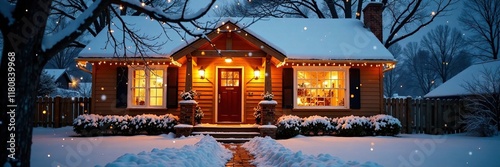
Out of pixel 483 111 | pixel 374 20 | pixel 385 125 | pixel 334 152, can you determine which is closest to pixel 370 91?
pixel 385 125

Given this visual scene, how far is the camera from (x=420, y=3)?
24.2 metres

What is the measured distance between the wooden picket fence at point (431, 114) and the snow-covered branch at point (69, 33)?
13435 millimetres

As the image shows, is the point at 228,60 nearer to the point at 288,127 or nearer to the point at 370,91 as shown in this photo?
the point at 288,127

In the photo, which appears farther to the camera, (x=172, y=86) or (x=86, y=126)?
(x=172, y=86)

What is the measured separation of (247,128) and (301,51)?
3474mm

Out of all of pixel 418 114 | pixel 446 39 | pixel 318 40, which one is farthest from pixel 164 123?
pixel 446 39

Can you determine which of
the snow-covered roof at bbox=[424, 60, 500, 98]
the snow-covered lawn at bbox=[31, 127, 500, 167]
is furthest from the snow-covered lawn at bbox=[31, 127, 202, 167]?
the snow-covered roof at bbox=[424, 60, 500, 98]

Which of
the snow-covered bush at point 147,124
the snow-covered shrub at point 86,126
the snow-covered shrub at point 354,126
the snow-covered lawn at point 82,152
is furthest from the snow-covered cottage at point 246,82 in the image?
the snow-covered lawn at point 82,152

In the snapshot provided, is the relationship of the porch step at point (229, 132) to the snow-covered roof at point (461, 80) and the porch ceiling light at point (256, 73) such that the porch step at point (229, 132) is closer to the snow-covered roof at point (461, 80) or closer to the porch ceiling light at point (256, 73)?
the porch ceiling light at point (256, 73)

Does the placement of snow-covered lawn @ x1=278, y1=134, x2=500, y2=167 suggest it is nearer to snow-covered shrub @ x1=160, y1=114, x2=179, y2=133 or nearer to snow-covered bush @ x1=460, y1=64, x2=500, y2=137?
snow-covered bush @ x1=460, y1=64, x2=500, y2=137

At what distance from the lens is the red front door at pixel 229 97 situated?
49.8ft

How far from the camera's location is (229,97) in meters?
15.2

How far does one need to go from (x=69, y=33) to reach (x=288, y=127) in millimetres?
9919

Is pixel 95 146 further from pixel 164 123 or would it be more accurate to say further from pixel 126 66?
pixel 126 66
